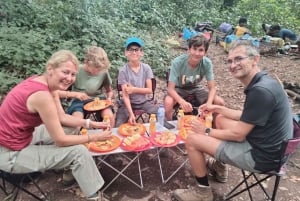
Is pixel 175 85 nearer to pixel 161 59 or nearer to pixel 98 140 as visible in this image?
pixel 98 140

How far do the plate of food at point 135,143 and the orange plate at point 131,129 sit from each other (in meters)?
0.10

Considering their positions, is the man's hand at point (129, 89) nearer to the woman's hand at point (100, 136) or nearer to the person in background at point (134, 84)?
the person in background at point (134, 84)

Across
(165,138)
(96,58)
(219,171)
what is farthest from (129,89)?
(219,171)

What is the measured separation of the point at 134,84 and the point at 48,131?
1558 mm

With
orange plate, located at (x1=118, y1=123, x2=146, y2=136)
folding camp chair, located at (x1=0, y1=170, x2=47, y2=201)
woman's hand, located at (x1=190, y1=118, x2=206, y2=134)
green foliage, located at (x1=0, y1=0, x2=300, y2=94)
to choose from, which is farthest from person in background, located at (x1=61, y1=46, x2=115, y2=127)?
green foliage, located at (x1=0, y1=0, x2=300, y2=94)

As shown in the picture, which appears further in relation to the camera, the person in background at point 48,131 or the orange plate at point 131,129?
the orange plate at point 131,129

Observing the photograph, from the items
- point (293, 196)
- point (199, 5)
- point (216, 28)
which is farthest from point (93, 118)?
point (199, 5)

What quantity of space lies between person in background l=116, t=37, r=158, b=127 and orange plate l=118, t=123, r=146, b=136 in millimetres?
396

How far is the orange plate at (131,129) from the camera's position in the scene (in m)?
3.10

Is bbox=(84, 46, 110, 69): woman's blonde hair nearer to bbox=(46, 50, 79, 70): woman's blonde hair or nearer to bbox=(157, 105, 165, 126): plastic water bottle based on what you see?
bbox=(157, 105, 165, 126): plastic water bottle

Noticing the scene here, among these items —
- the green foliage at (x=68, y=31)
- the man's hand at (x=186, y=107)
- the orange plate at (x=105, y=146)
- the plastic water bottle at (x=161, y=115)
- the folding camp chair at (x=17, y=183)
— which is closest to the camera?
the folding camp chair at (x=17, y=183)

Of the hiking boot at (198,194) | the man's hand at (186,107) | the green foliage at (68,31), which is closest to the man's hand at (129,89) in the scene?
the man's hand at (186,107)

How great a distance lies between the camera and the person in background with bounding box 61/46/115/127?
350 centimetres

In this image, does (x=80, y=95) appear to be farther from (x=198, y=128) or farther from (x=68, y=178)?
(x=198, y=128)
